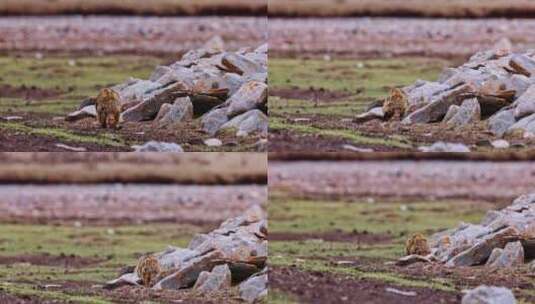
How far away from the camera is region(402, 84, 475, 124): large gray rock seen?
5051 millimetres

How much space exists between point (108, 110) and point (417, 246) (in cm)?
195

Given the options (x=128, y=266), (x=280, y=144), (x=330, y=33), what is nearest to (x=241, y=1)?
(x=330, y=33)

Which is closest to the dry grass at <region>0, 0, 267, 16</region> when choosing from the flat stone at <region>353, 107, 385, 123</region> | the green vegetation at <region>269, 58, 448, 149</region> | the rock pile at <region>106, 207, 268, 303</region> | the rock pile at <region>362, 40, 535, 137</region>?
the green vegetation at <region>269, 58, 448, 149</region>

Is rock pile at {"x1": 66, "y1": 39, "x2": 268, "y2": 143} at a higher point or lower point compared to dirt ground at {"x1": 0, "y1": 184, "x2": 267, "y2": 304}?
higher

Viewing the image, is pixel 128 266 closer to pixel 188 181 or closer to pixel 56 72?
pixel 188 181

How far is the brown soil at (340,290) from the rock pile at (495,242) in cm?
21

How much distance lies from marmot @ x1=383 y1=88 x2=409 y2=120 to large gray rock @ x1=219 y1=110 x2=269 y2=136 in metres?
0.70

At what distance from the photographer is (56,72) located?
5039 millimetres

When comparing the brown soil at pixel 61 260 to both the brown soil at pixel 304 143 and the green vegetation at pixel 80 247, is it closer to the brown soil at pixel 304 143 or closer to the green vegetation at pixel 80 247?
the green vegetation at pixel 80 247

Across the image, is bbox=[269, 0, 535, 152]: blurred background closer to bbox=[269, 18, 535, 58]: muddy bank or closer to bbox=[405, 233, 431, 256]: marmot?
bbox=[269, 18, 535, 58]: muddy bank

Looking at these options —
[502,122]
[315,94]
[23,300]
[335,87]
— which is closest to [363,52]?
[335,87]

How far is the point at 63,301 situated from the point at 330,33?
218cm

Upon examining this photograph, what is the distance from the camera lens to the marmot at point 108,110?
4.95 metres

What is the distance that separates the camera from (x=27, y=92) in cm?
500
